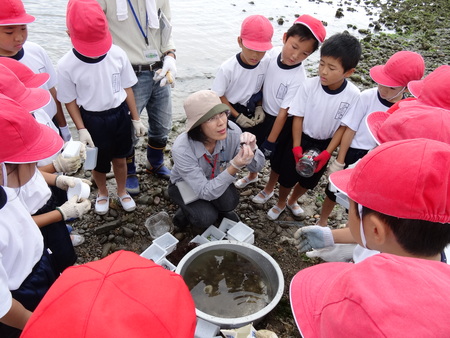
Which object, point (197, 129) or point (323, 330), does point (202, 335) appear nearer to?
point (323, 330)

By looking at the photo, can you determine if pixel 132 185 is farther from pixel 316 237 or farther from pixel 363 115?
pixel 363 115

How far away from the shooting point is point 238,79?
12.0 feet

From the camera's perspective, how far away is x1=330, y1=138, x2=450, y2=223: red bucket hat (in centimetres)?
122

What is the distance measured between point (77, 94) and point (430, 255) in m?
3.22

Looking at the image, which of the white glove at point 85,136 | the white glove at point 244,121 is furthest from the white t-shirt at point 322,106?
the white glove at point 85,136

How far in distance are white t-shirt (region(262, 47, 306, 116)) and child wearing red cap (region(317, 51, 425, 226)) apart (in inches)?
27.2

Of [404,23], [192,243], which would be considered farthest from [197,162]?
[404,23]

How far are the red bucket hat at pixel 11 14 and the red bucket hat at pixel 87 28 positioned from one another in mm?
381

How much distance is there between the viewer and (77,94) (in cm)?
318

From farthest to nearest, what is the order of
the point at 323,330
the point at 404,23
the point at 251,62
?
the point at 404,23, the point at 251,62, the point at 323,330

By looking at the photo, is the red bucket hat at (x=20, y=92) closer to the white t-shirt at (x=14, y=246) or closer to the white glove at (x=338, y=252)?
the white t-shirt at (x=14, y=246)

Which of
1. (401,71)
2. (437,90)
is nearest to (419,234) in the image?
(437,90)

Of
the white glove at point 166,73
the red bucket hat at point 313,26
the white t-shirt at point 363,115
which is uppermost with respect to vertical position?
the red bucket hat at point 313,26

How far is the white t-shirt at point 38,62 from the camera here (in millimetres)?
2986
